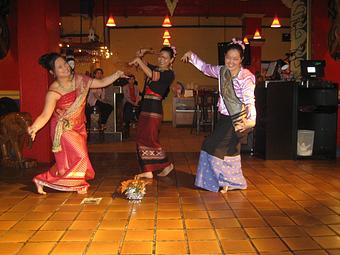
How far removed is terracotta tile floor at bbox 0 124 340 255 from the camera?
2967 millimetres

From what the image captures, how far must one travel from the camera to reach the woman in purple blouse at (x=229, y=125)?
14.3 ft

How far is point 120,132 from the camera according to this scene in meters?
9.48

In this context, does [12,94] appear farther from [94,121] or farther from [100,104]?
[100,104]

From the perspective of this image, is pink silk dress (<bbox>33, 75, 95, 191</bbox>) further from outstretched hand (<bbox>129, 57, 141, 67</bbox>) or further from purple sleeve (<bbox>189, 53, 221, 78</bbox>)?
purple sleeve (<bbox>189, 53, 221, 78</bbox>)

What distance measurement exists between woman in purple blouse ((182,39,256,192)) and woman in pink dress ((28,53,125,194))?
1.17m

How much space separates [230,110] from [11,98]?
4102 mm

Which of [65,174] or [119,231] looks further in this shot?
[65,174]

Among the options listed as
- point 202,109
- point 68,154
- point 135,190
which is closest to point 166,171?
point 135,190

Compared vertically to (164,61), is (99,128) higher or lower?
lower

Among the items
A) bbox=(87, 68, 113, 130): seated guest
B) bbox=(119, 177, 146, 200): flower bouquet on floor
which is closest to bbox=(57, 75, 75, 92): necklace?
bbox=(119, 177, 146, 200): flower bouquet on floor

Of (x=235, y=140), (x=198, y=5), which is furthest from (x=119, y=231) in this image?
(x=198, y=5)

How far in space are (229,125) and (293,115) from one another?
226cm

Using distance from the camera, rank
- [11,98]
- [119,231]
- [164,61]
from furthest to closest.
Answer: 1. [11,98]
2. [164,61]
3. [119,231]

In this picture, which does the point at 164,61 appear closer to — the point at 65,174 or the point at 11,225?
the point at 65,174
